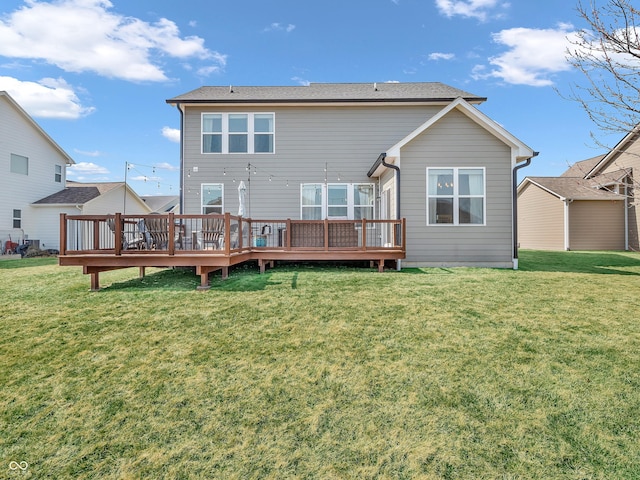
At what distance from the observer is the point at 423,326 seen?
4910 mm

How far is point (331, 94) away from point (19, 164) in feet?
55.9

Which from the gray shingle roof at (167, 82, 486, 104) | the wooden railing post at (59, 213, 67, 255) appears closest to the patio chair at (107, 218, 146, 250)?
the wooden railing post at (59, 213, 67, 255)

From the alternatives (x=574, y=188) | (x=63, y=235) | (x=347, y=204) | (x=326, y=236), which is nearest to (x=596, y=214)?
(x=574, y=188)

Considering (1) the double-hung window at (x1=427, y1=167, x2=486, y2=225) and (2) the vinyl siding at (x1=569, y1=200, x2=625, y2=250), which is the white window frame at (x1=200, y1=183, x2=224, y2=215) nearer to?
(1) the double-hung window at (x1=427, y1=167, x2=486, y2=225)

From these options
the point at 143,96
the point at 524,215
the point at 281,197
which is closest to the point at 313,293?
the point at 281,197

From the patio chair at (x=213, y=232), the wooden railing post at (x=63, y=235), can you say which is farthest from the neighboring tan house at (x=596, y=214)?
the wooden railing post at (x=63, y=235)

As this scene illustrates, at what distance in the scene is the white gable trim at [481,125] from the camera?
9.20 m

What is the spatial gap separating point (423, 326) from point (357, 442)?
7.90 feet

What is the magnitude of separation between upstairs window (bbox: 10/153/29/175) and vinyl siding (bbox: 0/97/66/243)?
16 centimetres

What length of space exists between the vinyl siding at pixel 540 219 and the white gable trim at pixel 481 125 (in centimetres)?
1134

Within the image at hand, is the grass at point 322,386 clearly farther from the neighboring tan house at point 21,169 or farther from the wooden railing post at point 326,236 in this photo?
the neighboring tan house at point 21,169

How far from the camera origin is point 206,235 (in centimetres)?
787

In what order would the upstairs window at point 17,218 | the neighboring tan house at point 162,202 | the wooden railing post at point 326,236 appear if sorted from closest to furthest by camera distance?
the wooden railing post at point 326,236, the upstairs window at point 17,218, the neighboring tan house at point 162,202

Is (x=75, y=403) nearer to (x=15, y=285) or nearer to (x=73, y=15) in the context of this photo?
(x=15, y=285)
